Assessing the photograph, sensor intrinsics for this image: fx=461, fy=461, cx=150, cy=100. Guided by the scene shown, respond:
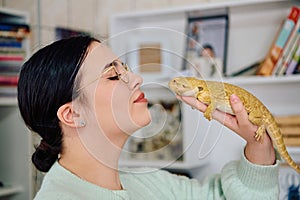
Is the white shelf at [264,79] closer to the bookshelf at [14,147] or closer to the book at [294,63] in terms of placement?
the book at [294,63]

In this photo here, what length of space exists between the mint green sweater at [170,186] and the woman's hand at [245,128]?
2 cm

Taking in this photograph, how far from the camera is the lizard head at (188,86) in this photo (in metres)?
0.95

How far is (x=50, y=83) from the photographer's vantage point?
3.15 feet

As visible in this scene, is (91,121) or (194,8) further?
(194,8)

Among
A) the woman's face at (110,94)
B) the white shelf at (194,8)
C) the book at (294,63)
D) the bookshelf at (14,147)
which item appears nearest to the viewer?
the woman's face at (110,94)

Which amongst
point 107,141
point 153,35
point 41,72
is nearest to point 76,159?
point 107,141

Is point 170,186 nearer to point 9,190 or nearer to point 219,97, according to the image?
point 219,97

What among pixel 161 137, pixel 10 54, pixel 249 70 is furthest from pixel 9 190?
pixel 249 70

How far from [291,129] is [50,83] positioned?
3.64 ft

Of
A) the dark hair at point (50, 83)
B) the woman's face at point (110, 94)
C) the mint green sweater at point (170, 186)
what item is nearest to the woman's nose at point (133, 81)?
the woman's face at point (110, 94)

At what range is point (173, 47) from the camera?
201cm

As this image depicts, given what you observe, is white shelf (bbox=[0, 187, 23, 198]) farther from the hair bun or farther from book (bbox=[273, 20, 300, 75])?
book (bbox=[273, 20, 300, 75])

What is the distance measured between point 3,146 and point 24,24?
1.78 ft

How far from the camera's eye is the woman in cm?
95
